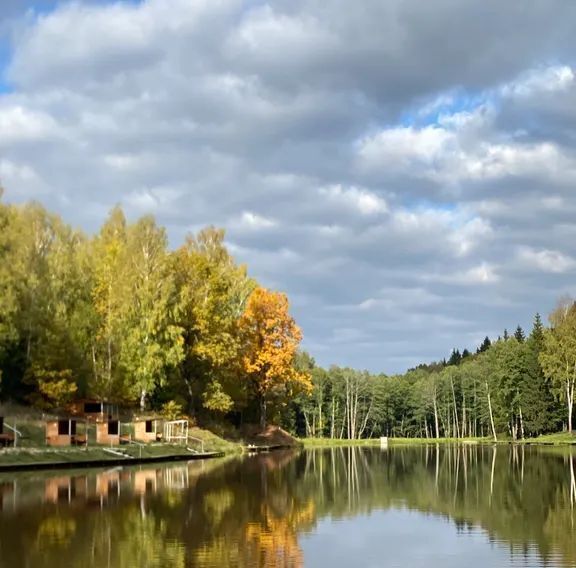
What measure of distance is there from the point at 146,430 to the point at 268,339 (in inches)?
732

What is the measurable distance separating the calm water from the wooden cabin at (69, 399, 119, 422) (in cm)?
2026

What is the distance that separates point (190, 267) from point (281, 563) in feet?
179

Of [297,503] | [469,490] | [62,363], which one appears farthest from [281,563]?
[62,363]

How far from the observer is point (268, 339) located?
7450cm

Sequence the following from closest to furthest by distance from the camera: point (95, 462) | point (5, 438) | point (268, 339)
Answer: point (5, 438), point (95, 462), point (268, 339)

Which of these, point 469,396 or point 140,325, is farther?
point 469,396

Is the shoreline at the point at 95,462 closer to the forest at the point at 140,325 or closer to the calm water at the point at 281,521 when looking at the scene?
the calm water at the point at 281,521

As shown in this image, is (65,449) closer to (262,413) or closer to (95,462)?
(95,462)

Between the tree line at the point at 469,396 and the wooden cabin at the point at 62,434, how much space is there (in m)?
60.9

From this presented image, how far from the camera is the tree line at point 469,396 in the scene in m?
97.1

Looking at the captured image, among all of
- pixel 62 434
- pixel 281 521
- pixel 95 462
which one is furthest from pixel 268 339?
pixel 281 521

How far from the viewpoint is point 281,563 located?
14.7 metres

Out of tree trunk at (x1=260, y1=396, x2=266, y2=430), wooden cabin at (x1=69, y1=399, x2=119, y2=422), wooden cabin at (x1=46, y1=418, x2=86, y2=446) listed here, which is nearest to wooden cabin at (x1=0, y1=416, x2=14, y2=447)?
wooden cabin at (x1=46, y1=418, x2=86, y2=446)

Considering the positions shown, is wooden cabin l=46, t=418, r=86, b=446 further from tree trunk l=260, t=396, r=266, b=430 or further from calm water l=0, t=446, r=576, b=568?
tree trunk l=260, t=396, r=266, b=430
